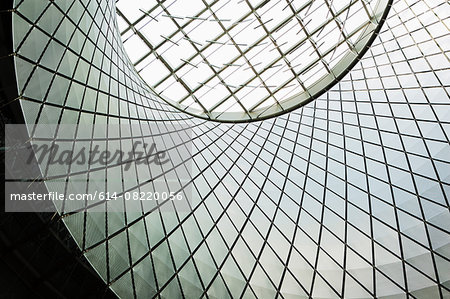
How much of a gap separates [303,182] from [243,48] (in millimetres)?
12153

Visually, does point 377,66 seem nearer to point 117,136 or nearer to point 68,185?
point 117,136

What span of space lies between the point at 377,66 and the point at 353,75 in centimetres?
197

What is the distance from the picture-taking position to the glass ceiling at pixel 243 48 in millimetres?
29422

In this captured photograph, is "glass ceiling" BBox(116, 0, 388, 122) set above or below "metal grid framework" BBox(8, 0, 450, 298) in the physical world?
above

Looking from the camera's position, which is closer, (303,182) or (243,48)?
(303,182)

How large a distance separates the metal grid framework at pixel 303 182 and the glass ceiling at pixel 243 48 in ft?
5.14

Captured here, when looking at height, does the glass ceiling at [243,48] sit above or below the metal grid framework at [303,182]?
above

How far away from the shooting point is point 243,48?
31281 mm

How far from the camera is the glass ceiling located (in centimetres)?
2942

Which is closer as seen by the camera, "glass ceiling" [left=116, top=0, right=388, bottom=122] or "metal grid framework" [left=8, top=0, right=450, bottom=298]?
"metal grid framework" [left=8, top=0, right=450, bottom=298]

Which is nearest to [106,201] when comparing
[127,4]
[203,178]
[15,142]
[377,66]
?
[15,142]

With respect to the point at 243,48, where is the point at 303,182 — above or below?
below

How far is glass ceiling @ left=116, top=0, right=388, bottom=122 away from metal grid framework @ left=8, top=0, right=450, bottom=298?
157 centimetres

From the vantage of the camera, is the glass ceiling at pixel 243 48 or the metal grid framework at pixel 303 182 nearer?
the metal grid framework at pixel 303 182
